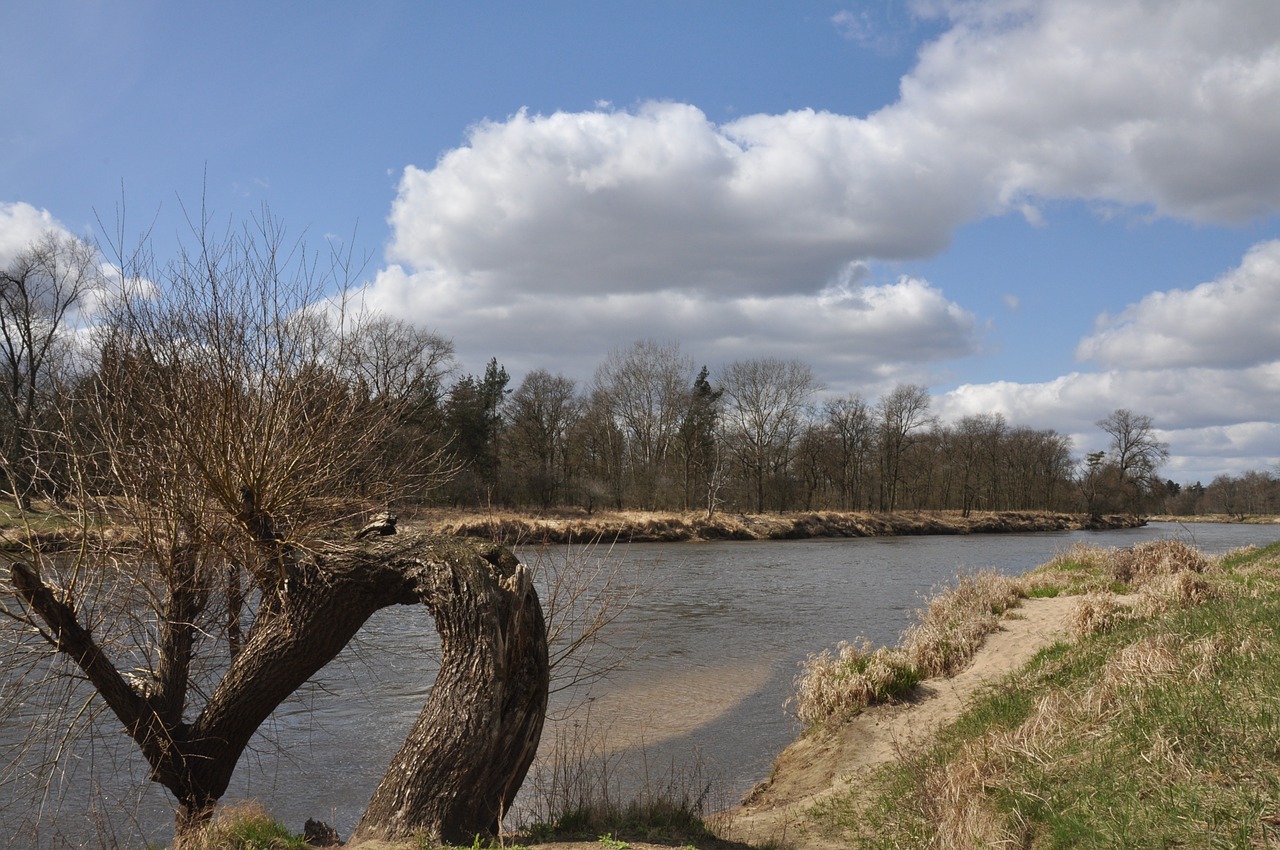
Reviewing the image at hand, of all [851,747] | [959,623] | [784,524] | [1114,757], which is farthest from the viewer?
[784,524]

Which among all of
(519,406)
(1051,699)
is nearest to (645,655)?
(1051,699)

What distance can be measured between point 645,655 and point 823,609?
287 inches

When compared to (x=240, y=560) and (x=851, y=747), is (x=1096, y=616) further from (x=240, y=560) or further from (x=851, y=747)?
(x=240, y=560)

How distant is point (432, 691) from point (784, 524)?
46745 millimetres

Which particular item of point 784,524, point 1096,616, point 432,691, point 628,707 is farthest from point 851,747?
point 784,524

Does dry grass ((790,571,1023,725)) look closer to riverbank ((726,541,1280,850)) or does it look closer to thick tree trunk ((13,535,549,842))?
riverbank ((726,541,1280,850))

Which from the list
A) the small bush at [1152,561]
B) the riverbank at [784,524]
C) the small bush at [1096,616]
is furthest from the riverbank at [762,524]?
the small bush at [1096,616]

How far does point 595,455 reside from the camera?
5762 centimetres

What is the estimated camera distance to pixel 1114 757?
504 centimetres

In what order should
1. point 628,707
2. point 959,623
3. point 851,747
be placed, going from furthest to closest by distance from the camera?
point 959,623 → point 628,707 → point 851,747

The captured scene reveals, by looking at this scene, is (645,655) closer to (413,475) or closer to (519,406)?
(413,475)

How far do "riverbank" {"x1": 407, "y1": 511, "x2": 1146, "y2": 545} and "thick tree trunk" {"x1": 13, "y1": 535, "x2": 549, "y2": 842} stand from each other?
25.0 meters

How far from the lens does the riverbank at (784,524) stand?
3850 cm

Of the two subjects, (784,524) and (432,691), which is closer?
(432,691)
